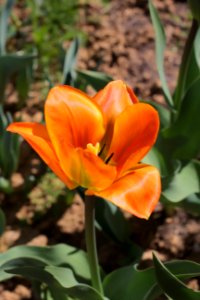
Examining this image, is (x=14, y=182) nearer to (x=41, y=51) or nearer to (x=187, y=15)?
(x=41, y=51)

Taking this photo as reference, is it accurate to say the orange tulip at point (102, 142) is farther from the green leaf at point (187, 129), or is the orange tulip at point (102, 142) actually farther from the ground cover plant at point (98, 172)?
the green leaf at point (187, 129)

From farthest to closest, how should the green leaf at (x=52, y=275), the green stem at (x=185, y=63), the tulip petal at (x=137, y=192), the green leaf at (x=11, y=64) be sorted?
the green leaf at (x=11, y=64) < the green stem at (x=185, y=63) < the green leaf at (x=52, y=275) < the tulip petal at (x=137, y=192)

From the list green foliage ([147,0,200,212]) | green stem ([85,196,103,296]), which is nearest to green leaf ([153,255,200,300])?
green stem ([85,196,103,296])

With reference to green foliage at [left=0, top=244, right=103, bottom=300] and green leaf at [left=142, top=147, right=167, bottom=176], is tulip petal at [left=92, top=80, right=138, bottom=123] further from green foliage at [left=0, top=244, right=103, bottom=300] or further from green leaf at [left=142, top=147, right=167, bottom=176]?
green leaf at [left=142, top=147, right=167, bottom=176]

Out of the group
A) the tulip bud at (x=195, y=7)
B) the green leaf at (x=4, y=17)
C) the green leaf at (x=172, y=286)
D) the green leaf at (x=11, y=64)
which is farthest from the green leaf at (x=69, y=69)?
the green leaf at (x=172, y=286)

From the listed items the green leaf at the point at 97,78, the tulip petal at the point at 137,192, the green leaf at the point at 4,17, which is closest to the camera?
the tulip petal at the point at 137,192

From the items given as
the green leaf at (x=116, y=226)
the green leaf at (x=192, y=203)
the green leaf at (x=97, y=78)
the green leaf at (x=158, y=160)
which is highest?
the green leaf at (x=97, y=78)

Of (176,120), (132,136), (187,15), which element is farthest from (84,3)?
(132,136)
